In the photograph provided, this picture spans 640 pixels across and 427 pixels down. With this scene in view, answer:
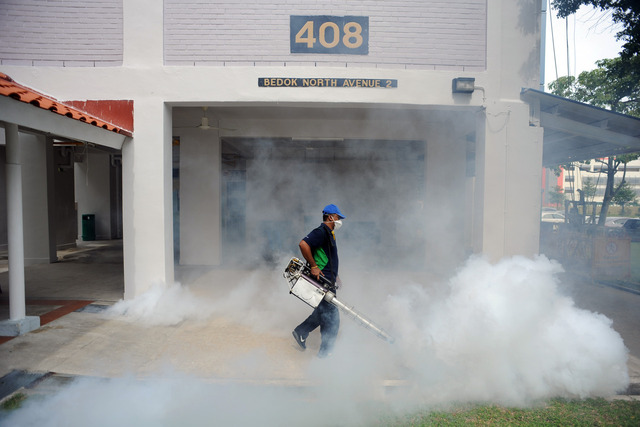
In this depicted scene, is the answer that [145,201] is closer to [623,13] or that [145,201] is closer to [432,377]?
[432,377]

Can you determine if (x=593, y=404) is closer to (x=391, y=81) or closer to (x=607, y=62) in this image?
(x=391, y=81)

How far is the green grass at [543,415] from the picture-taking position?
2709mm

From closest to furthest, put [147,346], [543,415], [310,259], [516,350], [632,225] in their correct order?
[543,415] < [516,350] < [310,259] < [147,346] < [632,225]

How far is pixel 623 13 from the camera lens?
6012mm

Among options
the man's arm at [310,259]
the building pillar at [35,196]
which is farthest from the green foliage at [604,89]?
the building pillar at [35,196]

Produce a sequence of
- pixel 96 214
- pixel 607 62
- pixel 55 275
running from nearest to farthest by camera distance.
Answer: pixel 55 275
pixel 607 62
pixel 96 214

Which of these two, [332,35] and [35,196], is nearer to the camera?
[332,35]

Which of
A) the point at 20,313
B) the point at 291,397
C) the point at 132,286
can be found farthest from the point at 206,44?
the point at 291,397

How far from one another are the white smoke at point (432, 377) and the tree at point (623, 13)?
16.4 ft

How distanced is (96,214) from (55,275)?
6.95m

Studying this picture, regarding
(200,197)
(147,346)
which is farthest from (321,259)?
(200,197)

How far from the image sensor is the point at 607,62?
40.8ft

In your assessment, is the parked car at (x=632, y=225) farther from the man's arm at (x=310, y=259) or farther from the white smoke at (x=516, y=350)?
the man's arm at (x=310, y=259)

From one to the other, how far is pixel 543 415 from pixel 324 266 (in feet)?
7.06
